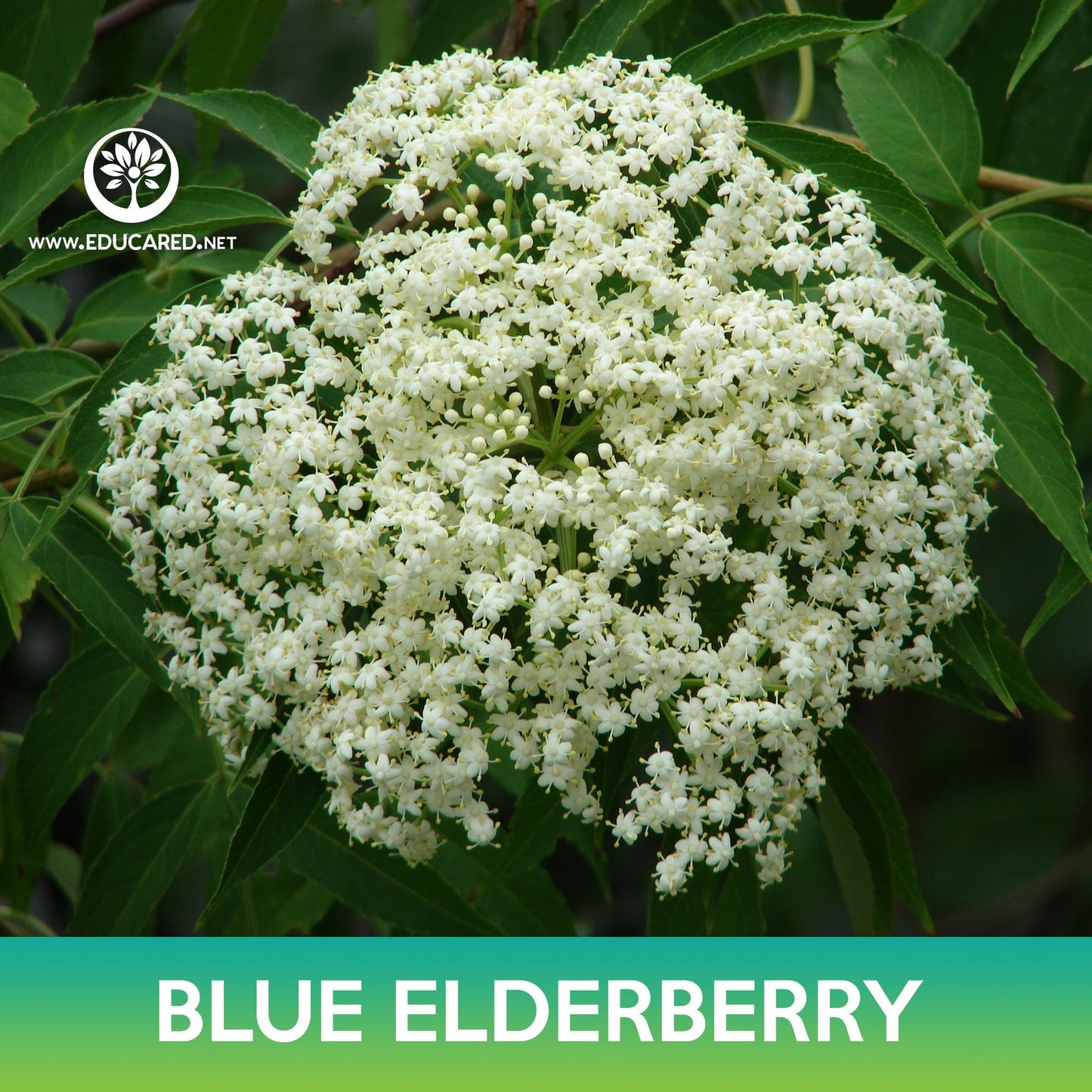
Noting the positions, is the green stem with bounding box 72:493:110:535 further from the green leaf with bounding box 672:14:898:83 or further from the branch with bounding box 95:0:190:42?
the branch with bounding box 95:0:190:42

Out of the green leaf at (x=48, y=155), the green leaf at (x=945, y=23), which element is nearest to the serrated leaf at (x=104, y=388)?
the green leaf at (x=48, y=155)

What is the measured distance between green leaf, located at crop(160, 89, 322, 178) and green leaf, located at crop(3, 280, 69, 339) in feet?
2.99

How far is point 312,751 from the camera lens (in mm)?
1744

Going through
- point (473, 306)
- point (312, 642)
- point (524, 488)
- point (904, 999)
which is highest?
Result: point (473, 306)

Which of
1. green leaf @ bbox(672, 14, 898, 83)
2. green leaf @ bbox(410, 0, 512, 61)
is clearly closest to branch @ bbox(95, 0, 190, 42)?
green leaf @ bbox(410, 0, 512, 61)

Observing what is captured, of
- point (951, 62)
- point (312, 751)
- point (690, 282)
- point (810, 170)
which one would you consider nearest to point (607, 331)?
point (690, 282)

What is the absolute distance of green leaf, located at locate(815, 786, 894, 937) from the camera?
2.09 meters

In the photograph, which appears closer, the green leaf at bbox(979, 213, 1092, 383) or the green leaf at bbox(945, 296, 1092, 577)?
the green leaf at bbox(945, 296, 1092, 577)

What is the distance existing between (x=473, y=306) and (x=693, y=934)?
3.63ft

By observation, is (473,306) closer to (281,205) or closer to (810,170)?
(810,170)

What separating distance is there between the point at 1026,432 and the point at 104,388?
4.82 feet

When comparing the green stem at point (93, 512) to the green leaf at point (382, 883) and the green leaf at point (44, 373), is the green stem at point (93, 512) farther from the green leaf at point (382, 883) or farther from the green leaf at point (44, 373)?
the green leaf at point (382, 883)

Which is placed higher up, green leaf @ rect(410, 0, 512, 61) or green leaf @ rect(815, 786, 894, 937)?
green leaf @ rect(410, 0, 512, 61)

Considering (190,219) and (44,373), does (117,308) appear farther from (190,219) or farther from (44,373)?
(190,219)
